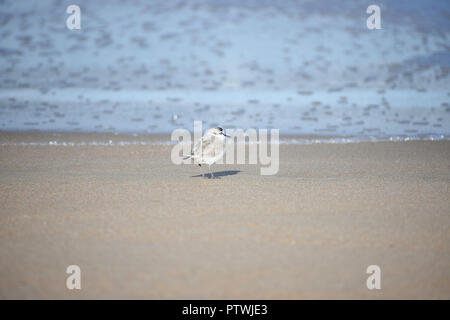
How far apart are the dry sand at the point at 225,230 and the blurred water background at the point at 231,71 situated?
4.87 m

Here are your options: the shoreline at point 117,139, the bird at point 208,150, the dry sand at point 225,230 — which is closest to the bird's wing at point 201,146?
the bird at point 208,150

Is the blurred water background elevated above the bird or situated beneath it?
elevated above

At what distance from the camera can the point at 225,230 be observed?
598 centimetres

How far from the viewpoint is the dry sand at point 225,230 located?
185 inches

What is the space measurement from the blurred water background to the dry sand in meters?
4.87

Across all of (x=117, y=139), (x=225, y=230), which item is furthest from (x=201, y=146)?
(x=117, y=139)

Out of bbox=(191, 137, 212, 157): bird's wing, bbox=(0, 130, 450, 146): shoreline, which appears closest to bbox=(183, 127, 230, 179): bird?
bbox=(191, 137, 212, 157): bird's wing

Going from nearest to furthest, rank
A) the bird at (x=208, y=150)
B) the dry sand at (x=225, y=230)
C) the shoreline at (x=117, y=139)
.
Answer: the dry sand at (x=225, y=230)
the bird at (x=208, y=150)
the shoreline at (x=117, y=139)

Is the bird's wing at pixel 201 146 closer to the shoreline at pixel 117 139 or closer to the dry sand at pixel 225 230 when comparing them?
the dry sand at pixel 225 230

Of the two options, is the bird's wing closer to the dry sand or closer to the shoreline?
the dry sand

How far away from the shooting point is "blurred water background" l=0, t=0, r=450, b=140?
1551cm

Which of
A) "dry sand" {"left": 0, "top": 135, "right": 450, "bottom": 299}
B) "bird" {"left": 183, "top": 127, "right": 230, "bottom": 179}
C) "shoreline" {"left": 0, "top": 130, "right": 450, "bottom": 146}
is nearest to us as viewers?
"dry sand" {"left": 0, "top": 135, "right": 450, "bottom": 299}

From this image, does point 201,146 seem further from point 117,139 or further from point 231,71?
point 231,71

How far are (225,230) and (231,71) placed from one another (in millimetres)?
19252
